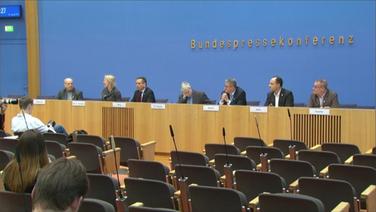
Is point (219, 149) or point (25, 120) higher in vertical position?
point (25, 120)

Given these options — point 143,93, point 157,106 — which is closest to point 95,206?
point 157,106

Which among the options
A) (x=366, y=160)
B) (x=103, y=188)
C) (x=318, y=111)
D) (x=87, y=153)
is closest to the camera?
(x=103, y=188)

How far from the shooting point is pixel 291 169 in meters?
5.10

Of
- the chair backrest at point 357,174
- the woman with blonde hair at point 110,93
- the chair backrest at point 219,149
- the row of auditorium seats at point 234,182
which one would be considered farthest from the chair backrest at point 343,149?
the woman with blonde hair at point 110,93

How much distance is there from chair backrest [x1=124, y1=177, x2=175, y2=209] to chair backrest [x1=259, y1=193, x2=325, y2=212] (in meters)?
0.82

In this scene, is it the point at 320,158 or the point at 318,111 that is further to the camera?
the point at 318,111

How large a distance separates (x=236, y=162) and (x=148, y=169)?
87 cm

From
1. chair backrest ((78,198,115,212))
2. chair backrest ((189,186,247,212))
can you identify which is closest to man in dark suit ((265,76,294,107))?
chair backrest ((189,186,247,212))

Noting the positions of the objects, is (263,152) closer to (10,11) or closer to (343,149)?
(343,149)

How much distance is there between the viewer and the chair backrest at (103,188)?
14.2 ft

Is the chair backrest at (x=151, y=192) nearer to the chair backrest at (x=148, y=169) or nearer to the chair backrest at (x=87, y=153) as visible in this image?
the chair backrest at (x=148, y=169)

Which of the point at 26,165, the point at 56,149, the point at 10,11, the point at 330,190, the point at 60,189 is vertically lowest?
the point at 330,190

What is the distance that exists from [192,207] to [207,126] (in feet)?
16.4

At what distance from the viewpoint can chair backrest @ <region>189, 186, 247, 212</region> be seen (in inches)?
153
